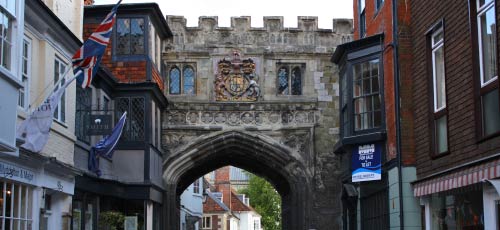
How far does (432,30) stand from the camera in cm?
1352

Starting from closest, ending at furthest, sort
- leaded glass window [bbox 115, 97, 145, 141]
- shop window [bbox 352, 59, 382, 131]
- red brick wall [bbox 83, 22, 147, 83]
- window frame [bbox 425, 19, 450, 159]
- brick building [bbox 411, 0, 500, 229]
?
brick building [bbox 411, 0, 500, 229] < window frame [bbox 425, 19, 450, 159] < shop window [bbox 352, 59, 382, 131] < leaded glass window [bbox 115, 97, 145, 141] < red brick wall [bbox 83, 22, 147, 83]

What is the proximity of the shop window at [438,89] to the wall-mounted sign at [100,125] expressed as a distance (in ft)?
26.1

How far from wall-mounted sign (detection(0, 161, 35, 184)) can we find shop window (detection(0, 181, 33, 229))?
0.13 metres

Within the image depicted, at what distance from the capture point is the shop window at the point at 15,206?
1286 cm

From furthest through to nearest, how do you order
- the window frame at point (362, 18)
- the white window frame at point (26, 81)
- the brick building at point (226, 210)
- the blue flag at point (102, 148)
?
the brick building at point (226, 210)
the window frame at point (362, 18)
the blue flag at point (102, 148)
the white window frame at point (26, 81)

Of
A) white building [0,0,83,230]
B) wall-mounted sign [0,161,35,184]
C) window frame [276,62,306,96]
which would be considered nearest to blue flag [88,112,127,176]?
white building [0,0,83,230]

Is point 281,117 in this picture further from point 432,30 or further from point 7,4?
point 7,4

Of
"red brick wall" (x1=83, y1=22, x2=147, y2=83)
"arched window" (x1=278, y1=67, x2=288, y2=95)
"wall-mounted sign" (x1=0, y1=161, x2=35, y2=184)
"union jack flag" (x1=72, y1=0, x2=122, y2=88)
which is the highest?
"arched window" (x1=278, y1=67, x2=288, y2=95)

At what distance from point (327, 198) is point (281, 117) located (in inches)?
121

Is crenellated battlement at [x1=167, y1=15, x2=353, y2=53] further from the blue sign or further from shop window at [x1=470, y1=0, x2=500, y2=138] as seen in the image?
shop window at [x1=470, y1=0, x2=500, y2=138]

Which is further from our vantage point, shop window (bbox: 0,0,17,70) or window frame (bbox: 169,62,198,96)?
window frame (bbox: 169,62,198,96)

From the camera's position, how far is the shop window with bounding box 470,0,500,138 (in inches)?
418

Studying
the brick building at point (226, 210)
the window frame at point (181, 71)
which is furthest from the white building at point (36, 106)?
the brick building at point (226, 210)

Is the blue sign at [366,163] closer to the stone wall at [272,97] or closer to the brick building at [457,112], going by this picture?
the brick building at [457,112]
